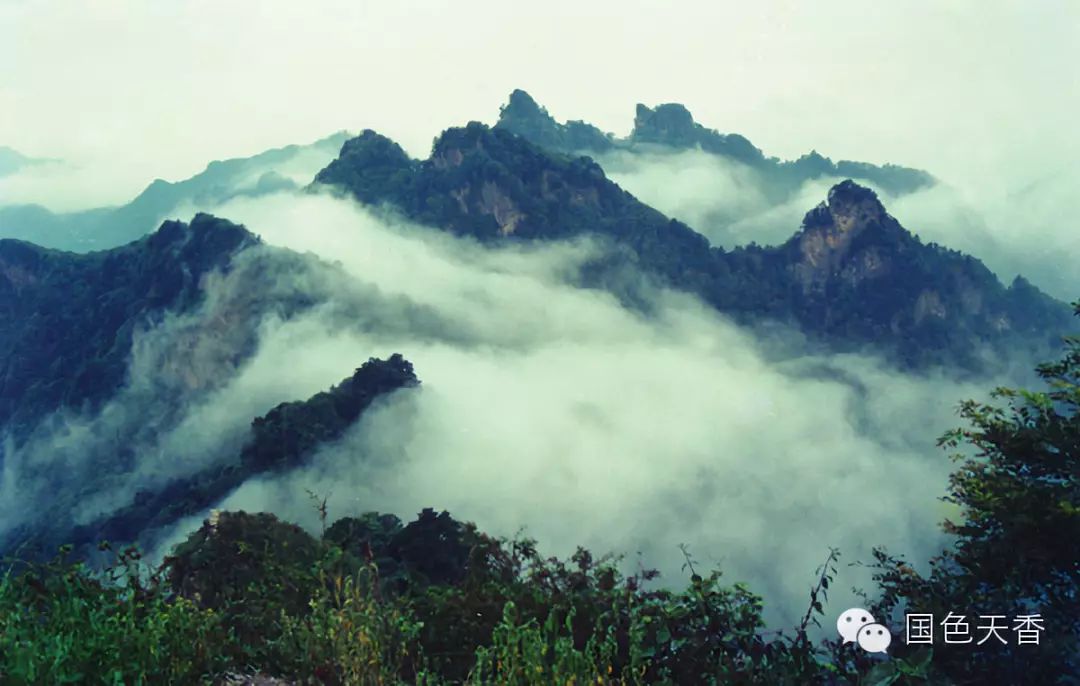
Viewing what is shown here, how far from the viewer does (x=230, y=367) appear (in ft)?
380

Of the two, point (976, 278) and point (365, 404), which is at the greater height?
point (976, 278)

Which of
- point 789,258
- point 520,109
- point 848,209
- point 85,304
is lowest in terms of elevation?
point 85,304

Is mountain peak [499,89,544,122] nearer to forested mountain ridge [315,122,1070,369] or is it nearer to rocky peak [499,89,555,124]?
rocky peak [499,89,555,124]

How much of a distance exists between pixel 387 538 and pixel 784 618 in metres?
56.1

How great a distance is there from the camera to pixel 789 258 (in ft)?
468

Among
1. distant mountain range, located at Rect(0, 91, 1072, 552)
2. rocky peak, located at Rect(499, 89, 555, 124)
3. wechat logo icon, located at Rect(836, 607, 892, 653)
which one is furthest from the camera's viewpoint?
rocky peak, located at Rect(499, 89, 555, 124)

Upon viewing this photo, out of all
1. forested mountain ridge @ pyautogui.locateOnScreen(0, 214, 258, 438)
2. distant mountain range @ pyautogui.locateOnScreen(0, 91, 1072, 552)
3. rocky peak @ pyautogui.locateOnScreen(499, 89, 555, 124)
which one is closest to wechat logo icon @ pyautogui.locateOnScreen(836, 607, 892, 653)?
distant mountain range @ pyautogui.locateOnScreen(0, 91, 1072, 552)

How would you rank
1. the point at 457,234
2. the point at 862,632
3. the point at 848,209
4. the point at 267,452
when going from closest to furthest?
the point at 862,632 < the point at 267,452 < the point at 848,209 < the point at 457,234

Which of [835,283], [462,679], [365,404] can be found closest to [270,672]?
[462,679]

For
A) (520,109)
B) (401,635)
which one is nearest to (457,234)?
(520,109)

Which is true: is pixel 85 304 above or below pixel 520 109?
below

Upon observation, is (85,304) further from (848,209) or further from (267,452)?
(848,209)

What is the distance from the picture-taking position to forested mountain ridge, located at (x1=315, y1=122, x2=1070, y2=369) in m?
133

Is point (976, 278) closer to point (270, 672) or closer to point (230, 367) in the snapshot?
point (230, 367)
